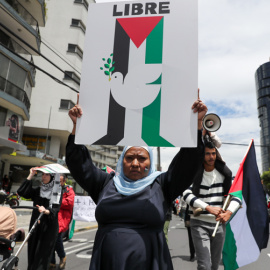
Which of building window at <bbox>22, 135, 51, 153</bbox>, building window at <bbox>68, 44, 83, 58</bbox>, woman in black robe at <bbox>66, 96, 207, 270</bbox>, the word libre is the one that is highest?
building window at <bbox>68, 44, 83, 58</bbox>

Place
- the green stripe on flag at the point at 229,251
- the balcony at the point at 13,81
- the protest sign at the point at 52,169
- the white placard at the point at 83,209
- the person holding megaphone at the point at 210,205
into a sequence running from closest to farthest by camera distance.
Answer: the person holding megaphone at the point at 210,205 < the green stripe on flag at the point at 229,251 < the protest sign at the point at 52,169 < the white placard at the point at 83,209 < the balcony at the point at 13,81

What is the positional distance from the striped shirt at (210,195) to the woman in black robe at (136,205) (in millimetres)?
1466

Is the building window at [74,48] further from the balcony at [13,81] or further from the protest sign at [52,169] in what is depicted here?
the protest sign at [52,169]

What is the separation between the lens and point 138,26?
87.9 inches

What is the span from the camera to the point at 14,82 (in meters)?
18.1

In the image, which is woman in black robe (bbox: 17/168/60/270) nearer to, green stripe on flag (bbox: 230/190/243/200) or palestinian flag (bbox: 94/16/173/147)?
green stripe on flag (bbox: 230/190/243/200)

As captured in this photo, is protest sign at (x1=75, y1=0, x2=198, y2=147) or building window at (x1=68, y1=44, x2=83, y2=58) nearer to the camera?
protest sign at (x1=75, y1=0, x2=198, y2=147)

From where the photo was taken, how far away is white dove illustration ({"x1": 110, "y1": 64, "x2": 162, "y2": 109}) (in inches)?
80.8

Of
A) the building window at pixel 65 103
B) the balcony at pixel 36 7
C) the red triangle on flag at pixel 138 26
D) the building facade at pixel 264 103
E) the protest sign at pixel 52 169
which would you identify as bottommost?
the protest sign at pixel 52 169

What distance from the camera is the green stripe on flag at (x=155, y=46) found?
6.93 feet

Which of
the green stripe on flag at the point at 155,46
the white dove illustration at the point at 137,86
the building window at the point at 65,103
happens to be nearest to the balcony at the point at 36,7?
the building window at the point at 65,103

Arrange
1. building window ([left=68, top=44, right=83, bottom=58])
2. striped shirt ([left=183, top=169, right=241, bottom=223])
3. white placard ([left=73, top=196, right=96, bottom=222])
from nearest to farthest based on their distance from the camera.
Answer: striped shirt ([left=183, top=169, right=241, bottom=223])
white placard ([left=73, top=196, right=96, bottom=222])
building window ([left=68, top=44, right=83, bottom=58])

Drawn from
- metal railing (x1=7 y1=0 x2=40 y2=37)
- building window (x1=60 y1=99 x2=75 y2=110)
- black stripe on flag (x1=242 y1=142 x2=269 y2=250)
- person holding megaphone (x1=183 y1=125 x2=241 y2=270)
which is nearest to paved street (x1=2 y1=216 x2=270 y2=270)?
black stripe on flag (x1=242 y1=142 x2=269 y2=250)

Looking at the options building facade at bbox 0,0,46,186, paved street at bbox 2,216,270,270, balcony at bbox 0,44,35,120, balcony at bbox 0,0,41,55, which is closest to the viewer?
paved street at bbox 2,216,270,270
